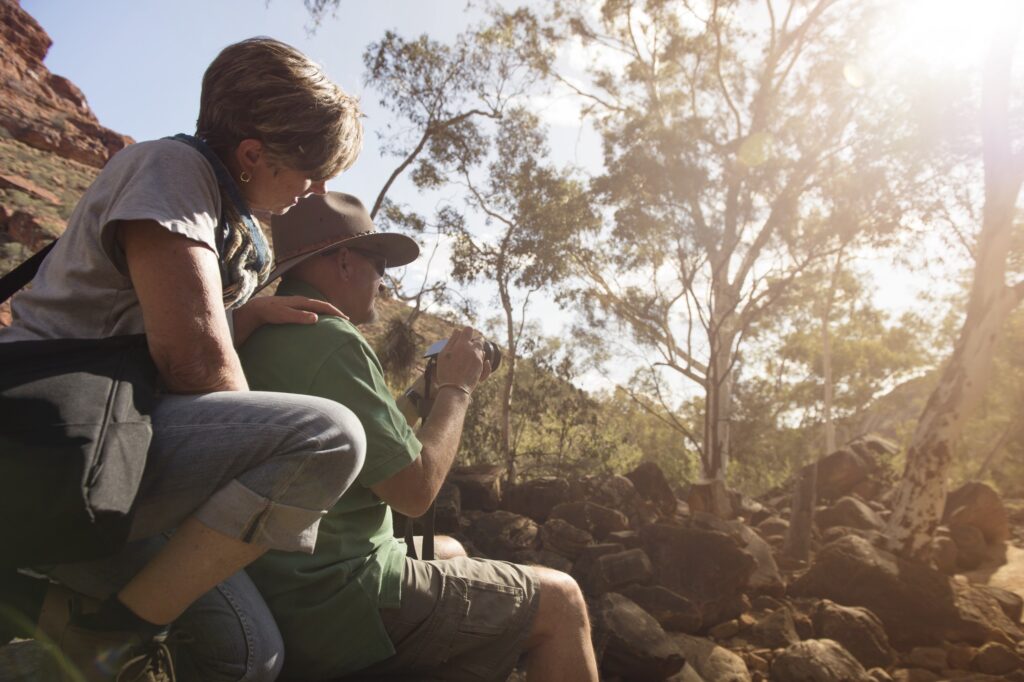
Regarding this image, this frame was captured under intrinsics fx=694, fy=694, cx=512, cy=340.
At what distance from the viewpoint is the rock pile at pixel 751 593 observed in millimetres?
3875

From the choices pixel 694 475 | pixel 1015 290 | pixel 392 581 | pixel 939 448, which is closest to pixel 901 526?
pixel 939 448

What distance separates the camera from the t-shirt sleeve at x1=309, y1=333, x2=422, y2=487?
146cm

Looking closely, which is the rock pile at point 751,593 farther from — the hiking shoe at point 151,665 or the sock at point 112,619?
the sock at point 112,619

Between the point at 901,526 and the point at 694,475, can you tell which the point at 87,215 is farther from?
the point at 694,475

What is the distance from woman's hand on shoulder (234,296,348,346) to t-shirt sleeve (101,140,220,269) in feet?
1.34

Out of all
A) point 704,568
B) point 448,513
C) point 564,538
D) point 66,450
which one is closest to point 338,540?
point 66,450

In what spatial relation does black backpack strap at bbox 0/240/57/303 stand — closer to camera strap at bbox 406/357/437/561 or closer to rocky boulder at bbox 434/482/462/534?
camera strap at bbox 406/357/437/561

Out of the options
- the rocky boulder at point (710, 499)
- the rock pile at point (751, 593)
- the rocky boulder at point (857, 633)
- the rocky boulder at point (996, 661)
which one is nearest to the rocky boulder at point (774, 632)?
the rock pile at point (751, 593)

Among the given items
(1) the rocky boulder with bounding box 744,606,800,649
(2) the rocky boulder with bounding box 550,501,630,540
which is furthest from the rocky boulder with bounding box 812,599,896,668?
(2) the rocky boulder with bounding box 550,501,630,540

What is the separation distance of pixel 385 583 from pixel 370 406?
39 cm

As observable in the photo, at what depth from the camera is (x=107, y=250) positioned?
107cm

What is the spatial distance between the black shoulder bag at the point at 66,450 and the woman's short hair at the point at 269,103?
1.70 feet

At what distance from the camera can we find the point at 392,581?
4.97 feet

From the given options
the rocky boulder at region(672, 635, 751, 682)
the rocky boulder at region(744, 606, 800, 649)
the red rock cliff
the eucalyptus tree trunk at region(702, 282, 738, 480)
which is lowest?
the rocky boulder at region(672, 635, 751, 682)
